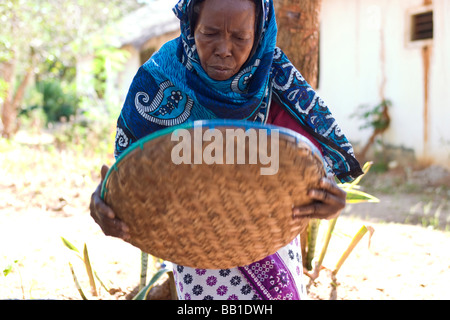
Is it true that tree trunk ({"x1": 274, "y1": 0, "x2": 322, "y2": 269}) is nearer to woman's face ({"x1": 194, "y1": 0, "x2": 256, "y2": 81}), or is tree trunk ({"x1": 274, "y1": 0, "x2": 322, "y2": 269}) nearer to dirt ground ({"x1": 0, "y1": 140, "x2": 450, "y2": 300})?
dirt ground ({"x1": 0, "y1": 140, "x2": 450, "y2": 300})

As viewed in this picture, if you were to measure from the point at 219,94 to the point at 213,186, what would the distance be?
51cm

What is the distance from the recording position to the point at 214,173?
3.68ft

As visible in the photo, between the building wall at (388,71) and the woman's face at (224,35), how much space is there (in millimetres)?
6275

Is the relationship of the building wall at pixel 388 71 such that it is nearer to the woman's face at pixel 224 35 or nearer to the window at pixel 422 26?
the window at pixel 422 26

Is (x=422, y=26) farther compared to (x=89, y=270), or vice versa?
(x=422, y=26)

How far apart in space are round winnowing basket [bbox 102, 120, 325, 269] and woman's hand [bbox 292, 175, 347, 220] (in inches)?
0.7

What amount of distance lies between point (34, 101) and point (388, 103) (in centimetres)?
1571

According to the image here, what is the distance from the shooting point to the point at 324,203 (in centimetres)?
127

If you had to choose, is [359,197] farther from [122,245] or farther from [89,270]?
[122,245]

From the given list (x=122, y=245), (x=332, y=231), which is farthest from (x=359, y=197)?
(x=122, y=245)

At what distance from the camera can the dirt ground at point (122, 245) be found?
303 cm

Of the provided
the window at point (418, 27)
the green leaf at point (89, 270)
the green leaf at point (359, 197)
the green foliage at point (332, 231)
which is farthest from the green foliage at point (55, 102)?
the green leaf at point (359, 197)

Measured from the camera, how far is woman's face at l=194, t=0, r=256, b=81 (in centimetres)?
147
